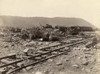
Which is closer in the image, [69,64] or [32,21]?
[69,64]

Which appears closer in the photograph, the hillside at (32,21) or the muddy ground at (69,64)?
the muddy ground at (69,64)

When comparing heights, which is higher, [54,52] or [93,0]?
[93,0]

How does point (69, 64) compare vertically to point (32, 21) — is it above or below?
below

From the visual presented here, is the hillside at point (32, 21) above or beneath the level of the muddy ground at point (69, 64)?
above

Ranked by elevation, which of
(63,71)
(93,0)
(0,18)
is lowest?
(63,71)

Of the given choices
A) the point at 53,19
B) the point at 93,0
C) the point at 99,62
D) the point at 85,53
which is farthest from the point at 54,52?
the point at 53,19

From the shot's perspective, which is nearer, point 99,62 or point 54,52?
point 99,62

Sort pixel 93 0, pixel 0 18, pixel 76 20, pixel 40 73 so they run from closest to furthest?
pixel 40 73 < pixel 93 0 < pixel 0 18 < pixel 76 20

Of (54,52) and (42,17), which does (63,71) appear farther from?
(42,17)

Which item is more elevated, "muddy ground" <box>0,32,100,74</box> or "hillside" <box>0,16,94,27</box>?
"hillside" <box>0,16,94,27</box>

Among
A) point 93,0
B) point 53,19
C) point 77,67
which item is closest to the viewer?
point 77,67

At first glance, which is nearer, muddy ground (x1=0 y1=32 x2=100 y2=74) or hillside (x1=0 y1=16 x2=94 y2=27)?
muddy ground (x1=0 y1=32 x2=100 y2=74)
